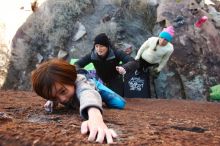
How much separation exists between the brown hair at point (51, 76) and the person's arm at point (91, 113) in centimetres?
11

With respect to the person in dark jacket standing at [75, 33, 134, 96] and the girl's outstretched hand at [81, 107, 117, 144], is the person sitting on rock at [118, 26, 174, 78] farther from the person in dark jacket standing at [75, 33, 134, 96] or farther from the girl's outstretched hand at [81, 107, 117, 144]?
the girl's outstretched hand at [81, 107, 117, 144]

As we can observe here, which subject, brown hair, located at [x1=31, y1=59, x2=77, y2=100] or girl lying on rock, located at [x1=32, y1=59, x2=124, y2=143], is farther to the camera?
brown hair, located at [x1=31, y1=59, x2=77, y2=100]

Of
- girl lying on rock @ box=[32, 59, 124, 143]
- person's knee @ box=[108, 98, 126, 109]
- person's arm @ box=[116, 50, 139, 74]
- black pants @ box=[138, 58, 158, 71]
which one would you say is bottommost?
person's knee @ box=[108, 98, 126, 109]

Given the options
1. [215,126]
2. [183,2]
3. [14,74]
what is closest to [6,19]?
[14,74]

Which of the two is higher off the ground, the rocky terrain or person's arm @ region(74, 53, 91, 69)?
the rocky terrain

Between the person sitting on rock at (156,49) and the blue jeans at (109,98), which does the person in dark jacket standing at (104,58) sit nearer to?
the person sitting on rock at (156,49)

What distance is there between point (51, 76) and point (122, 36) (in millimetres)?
8969

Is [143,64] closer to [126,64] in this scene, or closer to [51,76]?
[126,64]

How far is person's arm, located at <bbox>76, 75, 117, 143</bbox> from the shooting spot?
229 centimetres

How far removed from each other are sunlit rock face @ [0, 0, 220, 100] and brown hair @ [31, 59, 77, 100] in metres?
7.67

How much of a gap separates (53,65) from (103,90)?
975 mm

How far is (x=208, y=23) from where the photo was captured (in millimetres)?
12047

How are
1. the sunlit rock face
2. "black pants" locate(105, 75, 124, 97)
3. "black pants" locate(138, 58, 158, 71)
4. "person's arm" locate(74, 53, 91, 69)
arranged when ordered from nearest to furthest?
"person's arm" locate(74, 53, 91, 69) < "black pants" locate(105, 75, 124, 97) < "black pants" locate(138, 58, 158, 71) < the sunlit rock face

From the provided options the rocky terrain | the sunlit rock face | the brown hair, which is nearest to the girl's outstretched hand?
the brown hair
